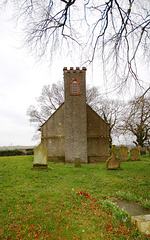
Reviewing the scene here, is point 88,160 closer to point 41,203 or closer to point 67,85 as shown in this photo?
point 67,85

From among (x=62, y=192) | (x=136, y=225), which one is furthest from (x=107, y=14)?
(x=62, y=192)

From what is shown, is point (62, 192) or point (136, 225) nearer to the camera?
point (136, 225)

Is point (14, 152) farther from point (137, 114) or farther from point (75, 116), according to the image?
point (137, 114)

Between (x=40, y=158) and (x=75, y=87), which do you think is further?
(x=75, y=87)

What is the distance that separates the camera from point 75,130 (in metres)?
14.8

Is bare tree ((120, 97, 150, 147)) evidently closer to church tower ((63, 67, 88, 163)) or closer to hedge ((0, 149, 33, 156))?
church tower ((63, 67, 88, 163))

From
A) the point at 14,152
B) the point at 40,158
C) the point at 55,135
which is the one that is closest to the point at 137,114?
the point at 40,158

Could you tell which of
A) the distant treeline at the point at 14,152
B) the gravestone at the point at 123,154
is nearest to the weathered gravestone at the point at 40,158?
the gravestone at the point at 123,154

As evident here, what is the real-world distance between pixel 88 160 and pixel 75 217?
11416mm

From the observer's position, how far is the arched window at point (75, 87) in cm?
1560

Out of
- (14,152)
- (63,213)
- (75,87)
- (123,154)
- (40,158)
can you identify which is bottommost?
(14,152)

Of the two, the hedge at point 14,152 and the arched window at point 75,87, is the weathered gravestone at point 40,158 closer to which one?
the arched window at point 75,87

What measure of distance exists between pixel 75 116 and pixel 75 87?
119 inches

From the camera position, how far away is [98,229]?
3438mm
